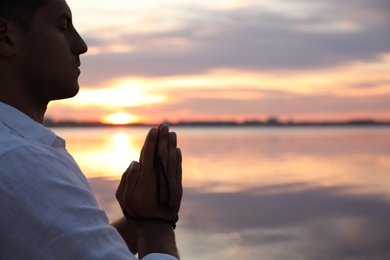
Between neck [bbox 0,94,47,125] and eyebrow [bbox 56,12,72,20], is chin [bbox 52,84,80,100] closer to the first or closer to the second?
neck [bbox 0,94,47,125]

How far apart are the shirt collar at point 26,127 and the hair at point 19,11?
0.63ft

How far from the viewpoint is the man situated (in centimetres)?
101

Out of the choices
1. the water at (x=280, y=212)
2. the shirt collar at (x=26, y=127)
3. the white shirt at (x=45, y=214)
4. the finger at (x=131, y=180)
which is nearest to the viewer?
the white shirt at (x=45, y=214)

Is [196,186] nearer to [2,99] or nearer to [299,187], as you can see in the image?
[299,187]

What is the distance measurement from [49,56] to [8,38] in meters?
0.09

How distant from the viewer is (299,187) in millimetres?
12758

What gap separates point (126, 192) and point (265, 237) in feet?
20.7

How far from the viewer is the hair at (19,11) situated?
4.11ft

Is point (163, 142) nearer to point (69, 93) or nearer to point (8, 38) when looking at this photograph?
point (69, 93)

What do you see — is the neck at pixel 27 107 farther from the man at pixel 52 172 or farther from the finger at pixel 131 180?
the finger at pixel 131 180

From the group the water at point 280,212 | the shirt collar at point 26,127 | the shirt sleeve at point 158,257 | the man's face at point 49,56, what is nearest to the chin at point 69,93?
the man's face at point 49,56

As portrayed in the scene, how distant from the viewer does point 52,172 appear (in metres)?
1.04

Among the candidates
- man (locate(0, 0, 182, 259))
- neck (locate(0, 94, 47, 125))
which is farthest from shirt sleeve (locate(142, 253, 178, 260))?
neck (locate(0, 94, 47, 125))

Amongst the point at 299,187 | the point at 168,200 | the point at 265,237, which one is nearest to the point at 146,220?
the point at 168,200
